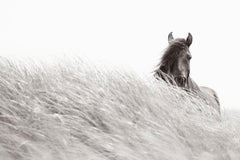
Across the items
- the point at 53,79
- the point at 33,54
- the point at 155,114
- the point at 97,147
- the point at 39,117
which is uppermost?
the point at 33,54

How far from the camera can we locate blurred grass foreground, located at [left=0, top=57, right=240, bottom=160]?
345 centimetres

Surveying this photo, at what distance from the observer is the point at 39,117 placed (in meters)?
3.61

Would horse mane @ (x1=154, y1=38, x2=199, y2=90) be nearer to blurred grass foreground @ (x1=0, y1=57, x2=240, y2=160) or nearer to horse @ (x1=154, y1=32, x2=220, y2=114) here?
horse @ (x1=154, y1=32, x2=220, y2=114)

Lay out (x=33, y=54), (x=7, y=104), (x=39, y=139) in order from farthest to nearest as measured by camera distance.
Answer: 1. (x=33, y=54)
2. (x=7, y=104)
3. (x=39, y=139)

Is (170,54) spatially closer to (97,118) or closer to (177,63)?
(177,63)

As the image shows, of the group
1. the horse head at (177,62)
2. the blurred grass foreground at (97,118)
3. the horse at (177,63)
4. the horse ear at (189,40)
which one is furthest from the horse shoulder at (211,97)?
the blurred grass foreground at (97,118)

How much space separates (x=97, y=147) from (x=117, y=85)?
1.33 metres

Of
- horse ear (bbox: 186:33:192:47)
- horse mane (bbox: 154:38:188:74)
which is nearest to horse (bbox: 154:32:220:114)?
horse mane (bbox: 154:38:188:74)

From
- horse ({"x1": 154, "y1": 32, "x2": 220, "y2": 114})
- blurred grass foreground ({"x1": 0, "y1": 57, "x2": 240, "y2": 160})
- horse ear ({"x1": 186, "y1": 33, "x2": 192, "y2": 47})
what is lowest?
blurred grass foreground ({"x1": 0, "y1": 57, "x2": 240, "y2": 160})

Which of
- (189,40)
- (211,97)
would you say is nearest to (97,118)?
(189,40)

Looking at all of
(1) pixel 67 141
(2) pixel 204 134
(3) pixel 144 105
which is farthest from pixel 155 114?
(1) pixel 67 141

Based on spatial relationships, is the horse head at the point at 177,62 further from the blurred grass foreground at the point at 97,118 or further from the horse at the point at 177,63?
the blurred grass foreground at the point at 97,118

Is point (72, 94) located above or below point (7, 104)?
above

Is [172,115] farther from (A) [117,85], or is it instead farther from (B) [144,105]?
(A) [117,85]
